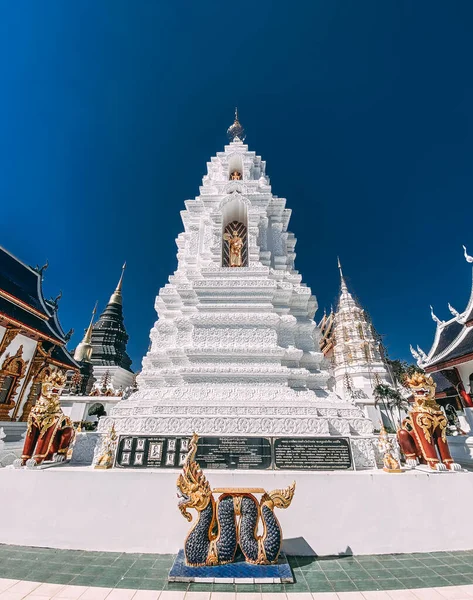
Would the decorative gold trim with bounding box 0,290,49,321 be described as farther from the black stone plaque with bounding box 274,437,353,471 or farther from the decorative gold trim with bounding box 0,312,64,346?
the black stone plaque with bounding box 274,437,353,471

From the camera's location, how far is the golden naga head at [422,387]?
220 inches

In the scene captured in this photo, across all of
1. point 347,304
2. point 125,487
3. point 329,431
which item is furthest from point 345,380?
point 125,487

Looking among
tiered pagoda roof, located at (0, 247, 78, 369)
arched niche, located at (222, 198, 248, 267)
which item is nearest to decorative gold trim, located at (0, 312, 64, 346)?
tiered pagoda roof, located at (0, 247, 78, 369)

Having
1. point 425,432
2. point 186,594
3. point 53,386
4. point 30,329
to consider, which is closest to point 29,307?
point 30,329

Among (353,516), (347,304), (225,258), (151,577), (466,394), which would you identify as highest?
(347,304)

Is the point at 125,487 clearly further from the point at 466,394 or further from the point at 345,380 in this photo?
the point at 345,380

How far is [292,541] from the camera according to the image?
434 centimetres

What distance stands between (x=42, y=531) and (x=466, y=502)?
6.69m

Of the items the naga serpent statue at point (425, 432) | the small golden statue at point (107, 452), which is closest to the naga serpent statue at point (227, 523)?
the small golden statue at point (107, 452)

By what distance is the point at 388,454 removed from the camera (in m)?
5.08

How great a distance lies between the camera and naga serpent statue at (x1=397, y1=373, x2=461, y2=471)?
17.1 ft

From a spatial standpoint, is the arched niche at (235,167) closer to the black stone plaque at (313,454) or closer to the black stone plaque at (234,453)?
the black stone plaque at (234,453)

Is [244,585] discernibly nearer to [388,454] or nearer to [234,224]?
[388,454]

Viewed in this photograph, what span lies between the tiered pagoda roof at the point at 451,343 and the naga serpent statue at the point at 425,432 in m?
7.86
